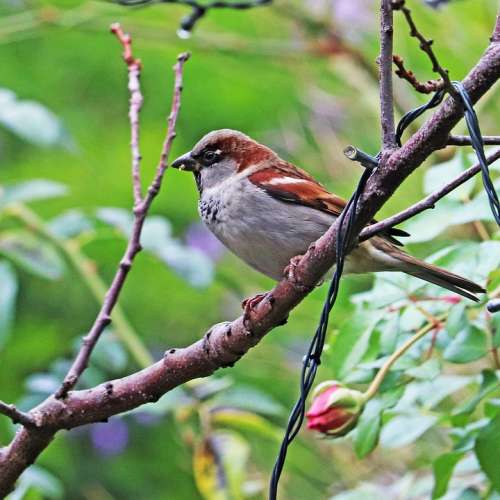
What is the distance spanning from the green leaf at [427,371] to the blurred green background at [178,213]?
0.41 metres

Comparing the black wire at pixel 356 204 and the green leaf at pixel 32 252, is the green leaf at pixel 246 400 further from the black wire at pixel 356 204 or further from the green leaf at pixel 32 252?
the black wire at pixel 356 204

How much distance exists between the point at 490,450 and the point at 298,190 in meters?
0.65

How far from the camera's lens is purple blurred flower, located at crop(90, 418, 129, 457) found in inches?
115

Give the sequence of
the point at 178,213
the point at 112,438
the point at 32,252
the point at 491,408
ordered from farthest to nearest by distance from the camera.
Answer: the point at 178,213
the point at 112,438
the point at 32,252
the point at 491,408

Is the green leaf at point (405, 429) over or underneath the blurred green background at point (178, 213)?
underneath

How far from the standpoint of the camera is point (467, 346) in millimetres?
1559

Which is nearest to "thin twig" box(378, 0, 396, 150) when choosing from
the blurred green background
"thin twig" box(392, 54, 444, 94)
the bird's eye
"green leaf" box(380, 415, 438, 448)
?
"thin twig" box(392, 54, 444, 94)

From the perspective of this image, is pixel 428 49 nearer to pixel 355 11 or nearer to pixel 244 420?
pixel 244 420

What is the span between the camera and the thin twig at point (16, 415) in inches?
52.0

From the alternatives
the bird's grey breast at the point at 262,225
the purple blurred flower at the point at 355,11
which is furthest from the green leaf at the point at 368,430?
the purple blurred flower at the point at 355,11

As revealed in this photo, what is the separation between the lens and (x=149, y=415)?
2971 millimetres

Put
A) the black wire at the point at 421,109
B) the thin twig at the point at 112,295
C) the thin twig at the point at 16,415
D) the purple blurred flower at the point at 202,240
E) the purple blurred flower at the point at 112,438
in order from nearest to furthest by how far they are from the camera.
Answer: the black wire at the point at 421,109
the thin twig at the point at 16,415
the thin twig at the point at 112,295
the purple blurred flower at the point at 112,438
the purple blurred flower at the point at 202,240

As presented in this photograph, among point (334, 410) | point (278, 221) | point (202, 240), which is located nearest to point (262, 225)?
point (278, 221)

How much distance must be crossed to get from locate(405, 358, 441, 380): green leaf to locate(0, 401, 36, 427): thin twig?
0.61 metres
